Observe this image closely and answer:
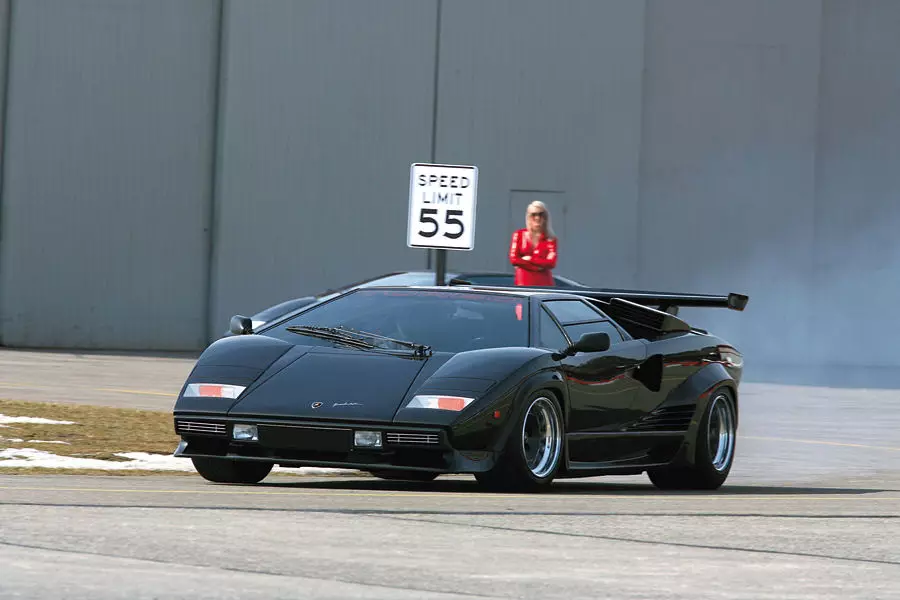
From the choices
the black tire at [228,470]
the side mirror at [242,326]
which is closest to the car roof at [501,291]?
the side mirror at [242,326]

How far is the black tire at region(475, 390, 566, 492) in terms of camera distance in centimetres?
951

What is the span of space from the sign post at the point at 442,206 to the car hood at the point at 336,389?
3.98 meters

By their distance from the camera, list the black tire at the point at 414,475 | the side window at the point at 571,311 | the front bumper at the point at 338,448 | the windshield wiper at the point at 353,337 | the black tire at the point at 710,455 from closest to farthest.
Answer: the front bumper at the point at 338,448
the black tire at the point at 414,475
the windshield wiper at the point at 353,337
the side window at the point at 571,311
the black tire at the point at 710,455

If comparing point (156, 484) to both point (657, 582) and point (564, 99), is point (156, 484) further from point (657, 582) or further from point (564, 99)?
point (564, 99)

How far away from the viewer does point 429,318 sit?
34.2 feet

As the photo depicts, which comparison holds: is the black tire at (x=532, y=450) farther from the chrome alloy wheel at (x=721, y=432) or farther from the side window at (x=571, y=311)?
the chrome alloy wheel at (x=721, y=432)

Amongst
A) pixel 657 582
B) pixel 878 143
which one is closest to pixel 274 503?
pixel 657 582

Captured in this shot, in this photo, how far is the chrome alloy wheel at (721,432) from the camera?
37.9ft

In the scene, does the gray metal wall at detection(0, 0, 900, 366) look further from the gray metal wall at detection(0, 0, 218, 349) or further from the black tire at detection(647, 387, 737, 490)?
the black tire at detection(647, 387, 737, 490)

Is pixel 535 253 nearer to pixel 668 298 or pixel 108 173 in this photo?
pixel 668 298

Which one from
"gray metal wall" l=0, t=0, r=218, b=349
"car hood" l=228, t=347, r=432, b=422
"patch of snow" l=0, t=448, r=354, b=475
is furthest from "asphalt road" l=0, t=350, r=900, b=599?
"gray metal wall" l=0, t=0, r=218, b=349

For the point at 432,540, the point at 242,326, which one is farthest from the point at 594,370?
the point at 432,540

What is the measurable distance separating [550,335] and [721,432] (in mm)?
1871

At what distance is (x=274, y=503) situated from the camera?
830 centimetres
